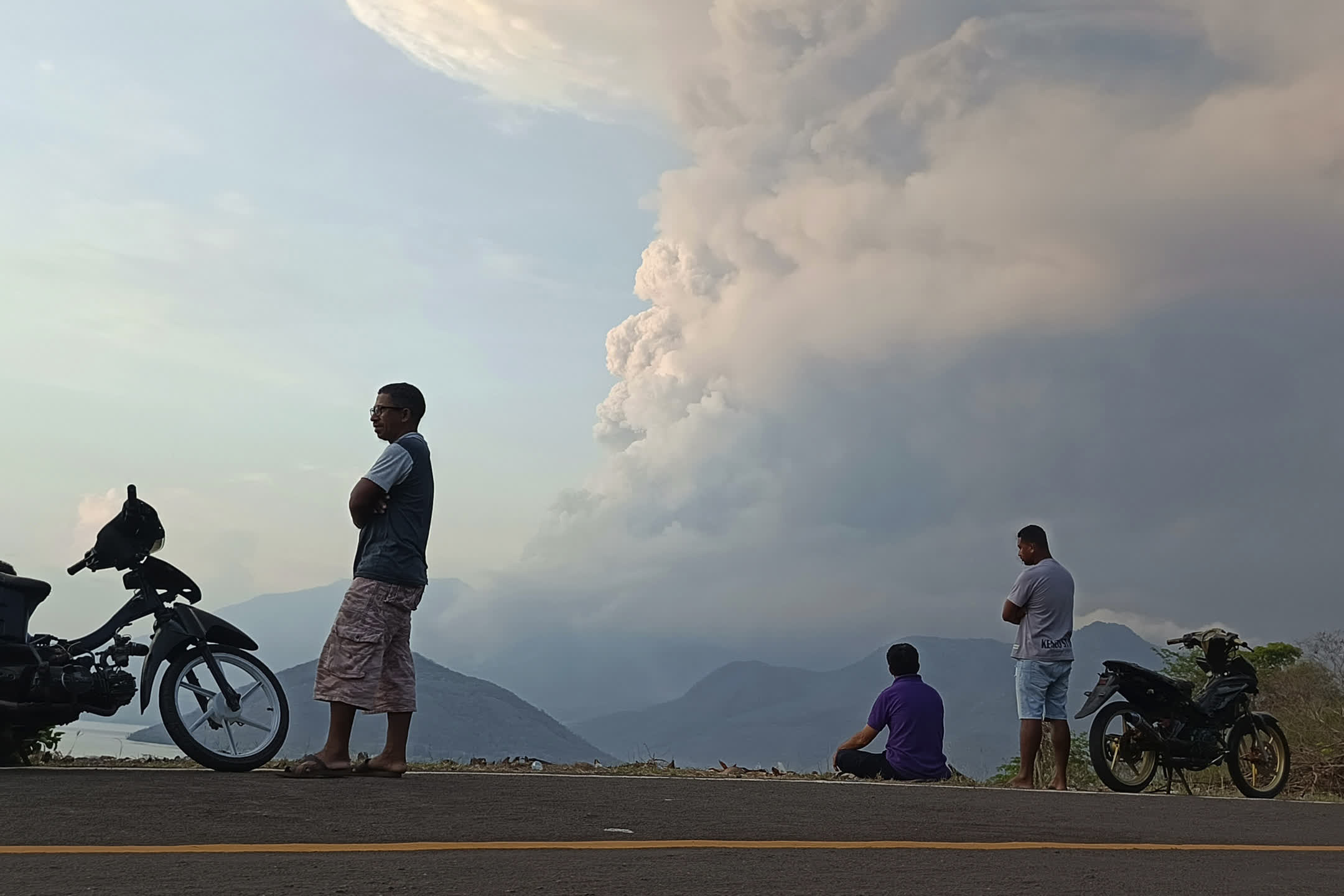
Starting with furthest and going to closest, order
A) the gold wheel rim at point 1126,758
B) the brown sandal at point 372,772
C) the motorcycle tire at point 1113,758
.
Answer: the gold wheel rim at point 1126,758, the motorcycle tire at point 1113,758, the brown sandal at point 372,772

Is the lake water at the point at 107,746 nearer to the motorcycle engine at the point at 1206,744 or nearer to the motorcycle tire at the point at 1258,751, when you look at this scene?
the motorcycle engine at the point at 1206,744

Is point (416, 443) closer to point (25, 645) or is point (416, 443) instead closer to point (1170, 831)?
point (25, 645)

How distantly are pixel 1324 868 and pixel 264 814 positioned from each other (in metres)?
5.28

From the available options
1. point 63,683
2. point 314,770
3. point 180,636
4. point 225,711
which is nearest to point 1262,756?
point 314,770

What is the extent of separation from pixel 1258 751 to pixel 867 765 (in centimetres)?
392

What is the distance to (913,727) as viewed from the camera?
11.2 meters

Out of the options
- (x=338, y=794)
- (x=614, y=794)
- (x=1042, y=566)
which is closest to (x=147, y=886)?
(x=338, y=794)

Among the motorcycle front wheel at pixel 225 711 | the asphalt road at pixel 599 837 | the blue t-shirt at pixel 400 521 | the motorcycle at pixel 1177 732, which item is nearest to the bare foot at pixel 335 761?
the asphalt road at pixel 599 837

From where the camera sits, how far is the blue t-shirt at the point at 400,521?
828 centimetres

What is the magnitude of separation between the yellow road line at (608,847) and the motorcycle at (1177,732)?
14.4ft

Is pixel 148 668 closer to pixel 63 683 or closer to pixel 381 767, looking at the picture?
pixel 63 683

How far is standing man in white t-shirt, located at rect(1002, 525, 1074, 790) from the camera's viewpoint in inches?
452

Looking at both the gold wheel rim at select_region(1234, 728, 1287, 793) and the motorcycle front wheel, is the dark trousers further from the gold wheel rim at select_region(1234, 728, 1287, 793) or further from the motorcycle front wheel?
the motorcycle front wheel

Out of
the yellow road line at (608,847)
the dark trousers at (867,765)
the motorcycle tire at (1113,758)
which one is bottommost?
the yellow road line at (608,847)
